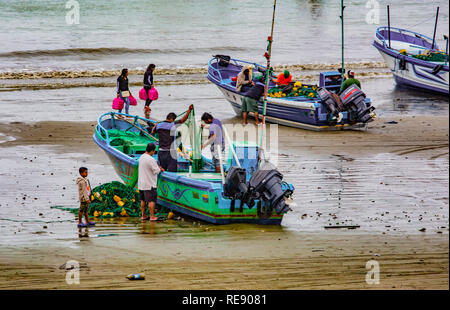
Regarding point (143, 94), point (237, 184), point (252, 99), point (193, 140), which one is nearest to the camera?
point (237, 184)

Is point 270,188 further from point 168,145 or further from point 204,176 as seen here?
point 168,145

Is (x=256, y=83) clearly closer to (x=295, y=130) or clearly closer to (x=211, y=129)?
(x=295, y=130)

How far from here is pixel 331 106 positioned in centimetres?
1680

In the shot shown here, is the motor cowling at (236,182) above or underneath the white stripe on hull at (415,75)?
underneath

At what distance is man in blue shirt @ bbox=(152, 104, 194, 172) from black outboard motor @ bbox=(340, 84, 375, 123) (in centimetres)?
674

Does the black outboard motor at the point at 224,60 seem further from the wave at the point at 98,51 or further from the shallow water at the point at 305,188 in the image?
the wave at the point at 98,51

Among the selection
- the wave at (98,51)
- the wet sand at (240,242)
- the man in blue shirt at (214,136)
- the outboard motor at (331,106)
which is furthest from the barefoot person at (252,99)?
the wave at (98,51)

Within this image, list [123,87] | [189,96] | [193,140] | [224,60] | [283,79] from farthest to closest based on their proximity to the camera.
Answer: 1. [189,96]
2. [224,60]
3. [283,79]
4. [123,87]
5. [193,140]

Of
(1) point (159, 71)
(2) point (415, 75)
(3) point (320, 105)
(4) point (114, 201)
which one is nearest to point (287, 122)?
(3) point (320, 105)

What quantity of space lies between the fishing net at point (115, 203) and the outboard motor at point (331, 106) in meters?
6.84

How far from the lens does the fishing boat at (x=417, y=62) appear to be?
835 inches

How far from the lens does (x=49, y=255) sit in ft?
28.0
